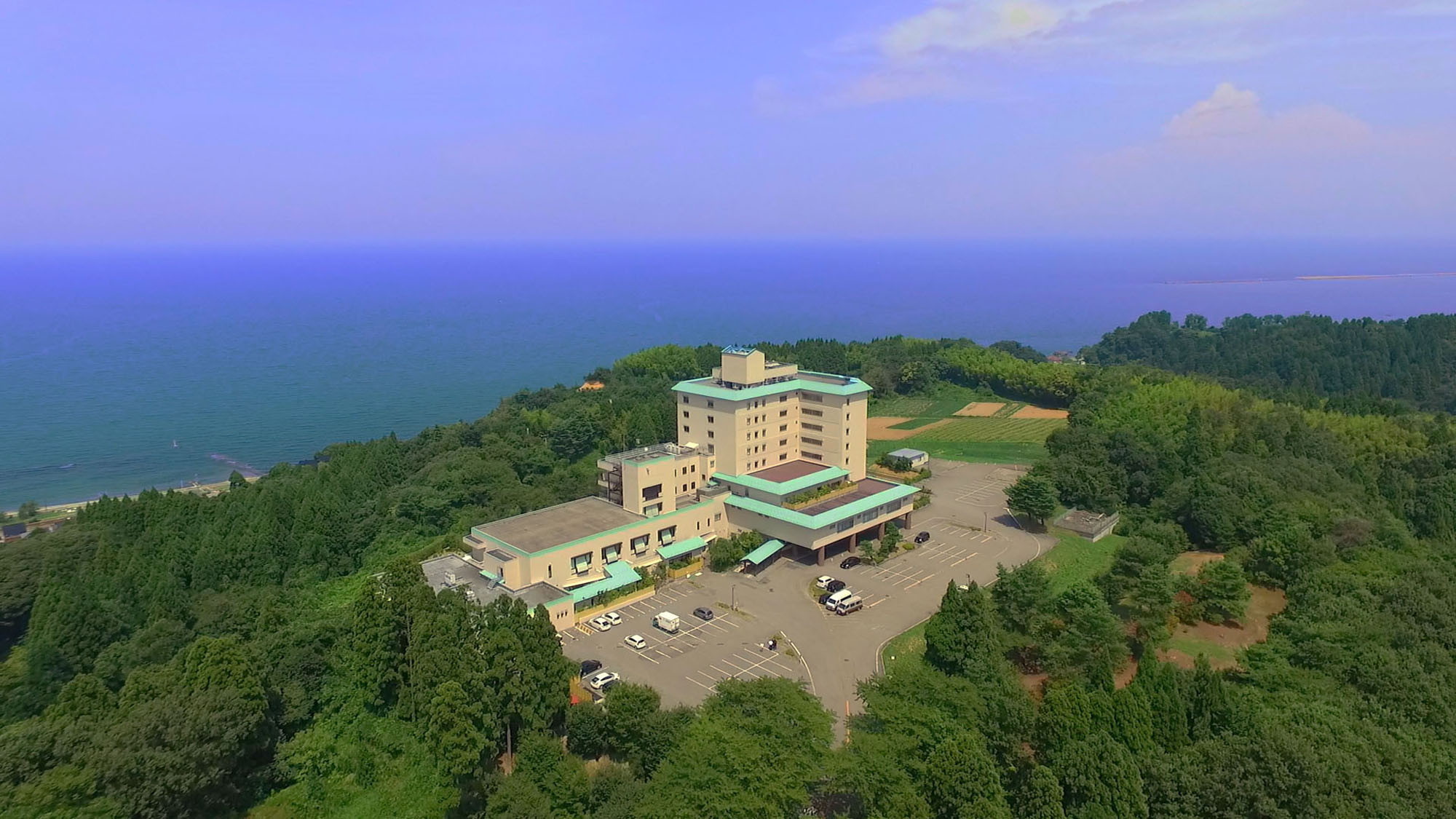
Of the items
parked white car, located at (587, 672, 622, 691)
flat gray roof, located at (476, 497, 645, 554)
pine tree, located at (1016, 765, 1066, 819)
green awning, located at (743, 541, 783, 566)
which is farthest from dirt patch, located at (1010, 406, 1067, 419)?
pine tree, located at (1016, 765, 1066, 819)

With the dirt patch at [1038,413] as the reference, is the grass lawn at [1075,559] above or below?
below

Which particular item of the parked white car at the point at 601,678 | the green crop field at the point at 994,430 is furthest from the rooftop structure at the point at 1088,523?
the parked white car at the point at 601,678

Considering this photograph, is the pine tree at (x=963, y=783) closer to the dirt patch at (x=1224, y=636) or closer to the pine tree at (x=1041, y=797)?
the pine tree at (x=1041, y=797)

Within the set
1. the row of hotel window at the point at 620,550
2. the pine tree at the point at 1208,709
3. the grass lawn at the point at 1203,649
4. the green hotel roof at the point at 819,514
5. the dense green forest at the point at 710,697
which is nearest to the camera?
the dense green forest at the point at 710,697

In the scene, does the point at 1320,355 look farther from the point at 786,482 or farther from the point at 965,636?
the point at 965,636

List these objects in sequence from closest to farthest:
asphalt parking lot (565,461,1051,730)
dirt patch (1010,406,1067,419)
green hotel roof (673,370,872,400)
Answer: asphalt parking lot (565,461,1051,730), green hotel roof (673,370,872,400), dirt patch (1010,406,1067,419)

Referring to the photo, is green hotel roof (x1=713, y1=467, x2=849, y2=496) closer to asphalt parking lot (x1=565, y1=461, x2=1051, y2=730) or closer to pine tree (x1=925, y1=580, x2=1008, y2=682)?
asphalt parking lot (x1=565, y1=461, x2=1051, y2=730)

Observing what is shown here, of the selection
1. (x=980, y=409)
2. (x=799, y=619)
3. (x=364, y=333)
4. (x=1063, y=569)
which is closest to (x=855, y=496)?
(x=1063, y=569)
